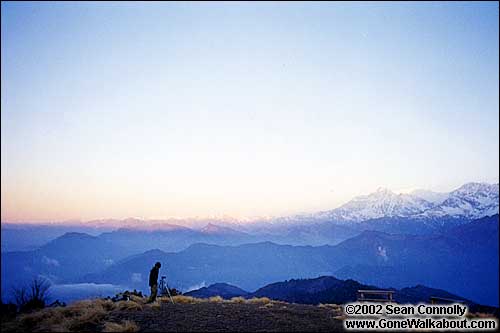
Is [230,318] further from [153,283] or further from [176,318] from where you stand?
[153,283]

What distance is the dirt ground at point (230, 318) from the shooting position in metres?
17.9

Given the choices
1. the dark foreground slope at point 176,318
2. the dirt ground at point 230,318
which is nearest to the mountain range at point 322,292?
the dirt ground at point 230,318

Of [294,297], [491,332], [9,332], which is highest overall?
[491,332]

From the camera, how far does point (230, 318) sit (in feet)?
65.5

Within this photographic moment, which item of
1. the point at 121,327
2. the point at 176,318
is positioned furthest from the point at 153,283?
the point at 121,327

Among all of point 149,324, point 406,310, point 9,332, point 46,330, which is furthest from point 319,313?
point 9,332

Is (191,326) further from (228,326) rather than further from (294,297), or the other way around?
(294,297)

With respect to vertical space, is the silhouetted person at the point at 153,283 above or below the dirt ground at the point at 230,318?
above

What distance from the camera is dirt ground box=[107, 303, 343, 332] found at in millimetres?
17891

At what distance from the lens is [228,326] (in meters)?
18.4

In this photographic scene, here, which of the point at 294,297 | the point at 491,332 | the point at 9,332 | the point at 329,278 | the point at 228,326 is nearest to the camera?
the point at 491,332

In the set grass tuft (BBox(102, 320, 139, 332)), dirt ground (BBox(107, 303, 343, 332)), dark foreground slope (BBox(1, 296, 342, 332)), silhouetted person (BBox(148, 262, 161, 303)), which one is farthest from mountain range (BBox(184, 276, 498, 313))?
grass tuft (BBox(102, 320, 139, 332))

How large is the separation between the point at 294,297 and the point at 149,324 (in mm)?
146322

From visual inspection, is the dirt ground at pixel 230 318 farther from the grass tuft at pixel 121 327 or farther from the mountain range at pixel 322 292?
the mountain range at pixel 322 292
